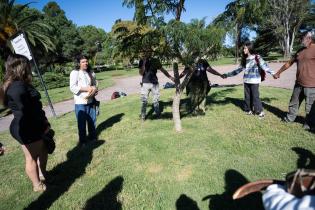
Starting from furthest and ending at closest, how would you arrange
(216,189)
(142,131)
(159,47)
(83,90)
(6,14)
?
(6,14) < (142,131) < (83,90) < (159,47) < (216,189)

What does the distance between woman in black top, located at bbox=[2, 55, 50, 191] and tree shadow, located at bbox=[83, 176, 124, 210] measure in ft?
3.40

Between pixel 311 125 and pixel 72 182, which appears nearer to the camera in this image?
pixel 72 182

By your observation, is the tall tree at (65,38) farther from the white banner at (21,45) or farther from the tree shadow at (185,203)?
the tree shadow at (185,203)

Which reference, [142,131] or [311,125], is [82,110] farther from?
[311,125]

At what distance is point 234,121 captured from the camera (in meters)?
7.29

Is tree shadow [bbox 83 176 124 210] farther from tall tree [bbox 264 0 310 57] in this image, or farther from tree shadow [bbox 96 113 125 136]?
tall tree [bbox 264 0 310 57]

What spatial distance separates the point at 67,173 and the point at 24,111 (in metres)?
1.67

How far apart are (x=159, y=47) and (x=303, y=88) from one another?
335 cm

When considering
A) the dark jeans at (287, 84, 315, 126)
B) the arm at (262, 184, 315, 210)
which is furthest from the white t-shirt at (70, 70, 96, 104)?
the arm at (262, 184, 315, 210)

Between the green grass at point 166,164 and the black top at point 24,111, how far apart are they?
1.02m

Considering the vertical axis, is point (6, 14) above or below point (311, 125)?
A: above

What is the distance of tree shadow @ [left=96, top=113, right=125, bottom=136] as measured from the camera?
7.95 metres

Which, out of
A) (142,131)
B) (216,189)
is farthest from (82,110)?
(216,189)

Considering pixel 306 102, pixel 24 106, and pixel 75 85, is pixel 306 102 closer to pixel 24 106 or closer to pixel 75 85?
pixel 75 85
